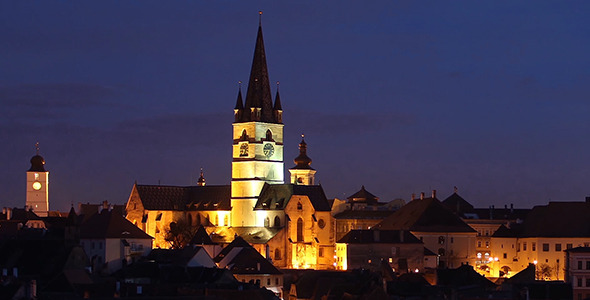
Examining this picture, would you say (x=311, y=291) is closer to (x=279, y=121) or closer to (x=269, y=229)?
(x=269, y=229)

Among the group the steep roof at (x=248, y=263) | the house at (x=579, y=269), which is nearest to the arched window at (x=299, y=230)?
the steep roof at (x=248, y=263)

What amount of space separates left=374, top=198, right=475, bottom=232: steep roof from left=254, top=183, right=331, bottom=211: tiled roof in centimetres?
748

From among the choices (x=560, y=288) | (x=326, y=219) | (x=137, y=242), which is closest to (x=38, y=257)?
(x=137, y=242)

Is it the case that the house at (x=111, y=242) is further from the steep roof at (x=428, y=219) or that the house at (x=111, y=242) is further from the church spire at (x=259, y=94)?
the church spire at (x=259, y=94)

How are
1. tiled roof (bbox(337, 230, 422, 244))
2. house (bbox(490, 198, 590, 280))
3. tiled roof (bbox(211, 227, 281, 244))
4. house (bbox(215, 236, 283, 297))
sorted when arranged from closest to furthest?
1. house (bbox(215, 236, 283, 297))
2. house (bbox(490, 198, 590, 280))
3. tiled roof (bbox(337, 230, 422, 244))
4. tiled roof (bbox(211, 227, 281, 244))

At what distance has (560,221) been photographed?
449 feet

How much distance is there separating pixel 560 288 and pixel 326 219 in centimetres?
5368

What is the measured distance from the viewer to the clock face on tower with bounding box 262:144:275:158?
16127cm

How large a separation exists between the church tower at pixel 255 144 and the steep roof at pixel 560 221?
3281 centimetres

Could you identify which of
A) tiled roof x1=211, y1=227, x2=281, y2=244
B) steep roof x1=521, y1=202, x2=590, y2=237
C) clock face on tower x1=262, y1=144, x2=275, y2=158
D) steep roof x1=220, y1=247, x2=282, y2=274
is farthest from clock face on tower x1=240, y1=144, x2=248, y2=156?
steep roof x1=521, y1=202, x2=590, y2=237

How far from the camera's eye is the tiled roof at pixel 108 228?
415 ft

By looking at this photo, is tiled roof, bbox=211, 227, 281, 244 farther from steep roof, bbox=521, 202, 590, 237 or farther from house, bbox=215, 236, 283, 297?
steep roof, bbox=521, 202, 590, 237

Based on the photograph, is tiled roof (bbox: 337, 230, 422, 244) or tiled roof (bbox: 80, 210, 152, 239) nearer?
tiled roof (bbox: 80, 210, 152, 239)

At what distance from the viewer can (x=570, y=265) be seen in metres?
123
